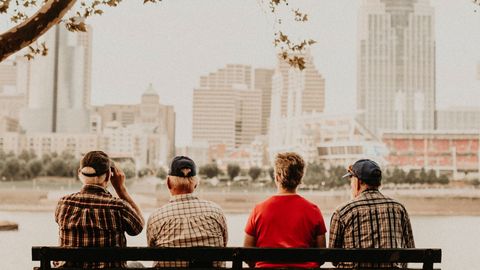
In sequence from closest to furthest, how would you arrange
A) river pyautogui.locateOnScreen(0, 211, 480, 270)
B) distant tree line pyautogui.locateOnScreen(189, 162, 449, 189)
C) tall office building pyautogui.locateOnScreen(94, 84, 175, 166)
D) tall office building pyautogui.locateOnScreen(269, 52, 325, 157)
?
1. river pyautogui.locateOnScreen(0, 211, 480, 270)
2. distant tree line pyautogui.locateOnScreen(189, 162, 449, 189)
3. tall office building pyautogui.locateOnScreen(94, 84, 175, 166)
4. tall office building pyautogui.locateOnScreen(269, 52, 325, 157)

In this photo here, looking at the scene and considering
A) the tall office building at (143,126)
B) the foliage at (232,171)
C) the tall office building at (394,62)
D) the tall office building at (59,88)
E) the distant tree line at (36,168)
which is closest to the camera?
the distant tree line at (36,168)

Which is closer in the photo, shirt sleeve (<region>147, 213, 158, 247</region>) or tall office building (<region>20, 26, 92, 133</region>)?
shirt sleeve (<region>147, 213, 158, 247</region>)

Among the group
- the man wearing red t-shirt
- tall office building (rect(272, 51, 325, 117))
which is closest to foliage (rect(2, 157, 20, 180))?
tall office building (rect(272, 51, 325, 117))

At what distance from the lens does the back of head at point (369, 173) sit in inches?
79.8

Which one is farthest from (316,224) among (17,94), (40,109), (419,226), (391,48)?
(391,48)

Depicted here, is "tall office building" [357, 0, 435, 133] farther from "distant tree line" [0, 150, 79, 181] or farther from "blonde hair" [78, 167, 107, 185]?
"blonde hair" [78, 167, 107, 185]

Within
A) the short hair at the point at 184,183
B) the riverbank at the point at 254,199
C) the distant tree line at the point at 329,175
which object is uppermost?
the short hair at the point at 184,183

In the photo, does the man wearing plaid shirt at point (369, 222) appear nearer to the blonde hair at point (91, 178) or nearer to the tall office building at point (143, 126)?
the blonde hair at point (91, 178)

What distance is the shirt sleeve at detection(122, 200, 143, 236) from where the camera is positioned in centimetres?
193

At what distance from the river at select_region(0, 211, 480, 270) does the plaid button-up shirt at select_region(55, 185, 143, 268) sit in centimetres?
1277

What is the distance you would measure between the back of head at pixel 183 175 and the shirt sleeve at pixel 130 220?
0.15 meters

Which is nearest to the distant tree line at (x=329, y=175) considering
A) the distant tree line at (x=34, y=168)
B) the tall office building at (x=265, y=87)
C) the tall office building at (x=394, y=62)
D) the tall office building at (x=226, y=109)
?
the distant tree line at (x=34, y=168)

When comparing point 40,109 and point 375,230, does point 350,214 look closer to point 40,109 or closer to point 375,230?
point 375,230

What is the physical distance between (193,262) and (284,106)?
265 ft
